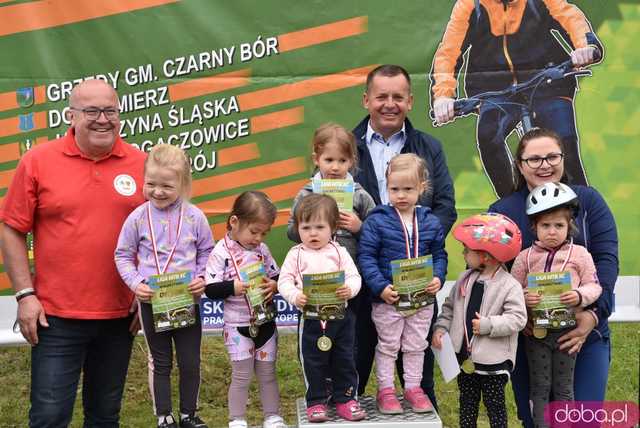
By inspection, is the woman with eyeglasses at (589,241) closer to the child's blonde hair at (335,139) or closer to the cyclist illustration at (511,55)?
the child's blonde hair at (335,139)

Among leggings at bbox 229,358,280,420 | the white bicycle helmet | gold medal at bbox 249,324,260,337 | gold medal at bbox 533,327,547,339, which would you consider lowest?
leggings at bbox 229,358,280,420

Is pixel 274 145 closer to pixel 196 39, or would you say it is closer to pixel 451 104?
pixel 196 39

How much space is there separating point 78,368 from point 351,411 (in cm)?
129

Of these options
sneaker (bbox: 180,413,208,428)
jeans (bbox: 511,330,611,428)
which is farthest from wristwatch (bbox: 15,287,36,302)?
jeans (bbox: 511,330,611,428)

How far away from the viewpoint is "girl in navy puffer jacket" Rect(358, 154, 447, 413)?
11.8 feet

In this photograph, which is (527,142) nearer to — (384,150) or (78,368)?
(384,150)

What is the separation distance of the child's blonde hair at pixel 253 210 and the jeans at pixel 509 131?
1.89 meters

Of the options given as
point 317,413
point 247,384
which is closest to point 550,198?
point 317,413

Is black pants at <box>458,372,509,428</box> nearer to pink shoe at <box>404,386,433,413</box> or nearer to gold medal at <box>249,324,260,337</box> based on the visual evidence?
pink shoe at <box>404,386,433,413</box>

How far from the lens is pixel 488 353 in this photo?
356 cm

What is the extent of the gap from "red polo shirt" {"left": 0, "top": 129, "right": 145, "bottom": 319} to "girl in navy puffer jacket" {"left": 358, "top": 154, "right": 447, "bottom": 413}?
3.75ft

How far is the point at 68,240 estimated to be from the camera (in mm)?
3539

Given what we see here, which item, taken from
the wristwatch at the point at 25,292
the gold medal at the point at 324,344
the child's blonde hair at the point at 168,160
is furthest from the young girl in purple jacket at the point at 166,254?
the gold medal at the point at 324,344

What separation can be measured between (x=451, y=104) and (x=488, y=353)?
6.37ft
